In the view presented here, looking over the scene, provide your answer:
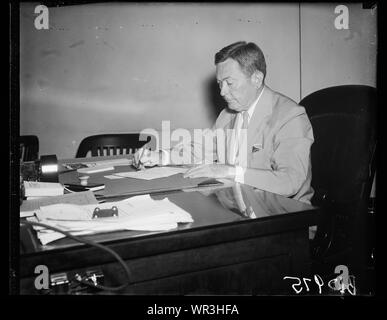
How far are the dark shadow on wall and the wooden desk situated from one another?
6.10 ft

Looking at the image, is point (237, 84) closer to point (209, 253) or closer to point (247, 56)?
point (247, 56)

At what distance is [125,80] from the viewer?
8.95 ft

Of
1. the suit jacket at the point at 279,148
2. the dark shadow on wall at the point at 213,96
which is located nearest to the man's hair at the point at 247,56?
the suit jacket at the point at 279,148

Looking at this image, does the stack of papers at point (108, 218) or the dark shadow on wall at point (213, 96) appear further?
the dark shadow on wall at point (213, 96)

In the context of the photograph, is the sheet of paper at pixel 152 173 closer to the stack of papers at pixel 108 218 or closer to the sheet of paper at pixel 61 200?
the sheet of paper at pixel 61 200

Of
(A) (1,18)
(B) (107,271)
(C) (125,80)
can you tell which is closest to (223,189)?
(B) (107,271)

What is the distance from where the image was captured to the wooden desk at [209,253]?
0.74 m

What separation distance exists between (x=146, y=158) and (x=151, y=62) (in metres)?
1.33

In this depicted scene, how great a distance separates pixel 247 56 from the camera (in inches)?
63.4

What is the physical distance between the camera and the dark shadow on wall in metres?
2.79

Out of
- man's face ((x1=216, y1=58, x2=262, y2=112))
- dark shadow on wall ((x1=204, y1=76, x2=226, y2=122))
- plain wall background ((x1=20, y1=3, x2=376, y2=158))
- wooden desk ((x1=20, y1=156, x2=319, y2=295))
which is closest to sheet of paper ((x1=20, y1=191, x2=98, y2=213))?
wooden desk ((x1=20, y1=156, x2=319, y2=295))

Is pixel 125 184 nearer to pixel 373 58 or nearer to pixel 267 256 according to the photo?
pixel 267 256

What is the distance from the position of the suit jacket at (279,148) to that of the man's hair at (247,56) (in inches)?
4.7

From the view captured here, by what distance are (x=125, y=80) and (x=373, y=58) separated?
2.00 meters
